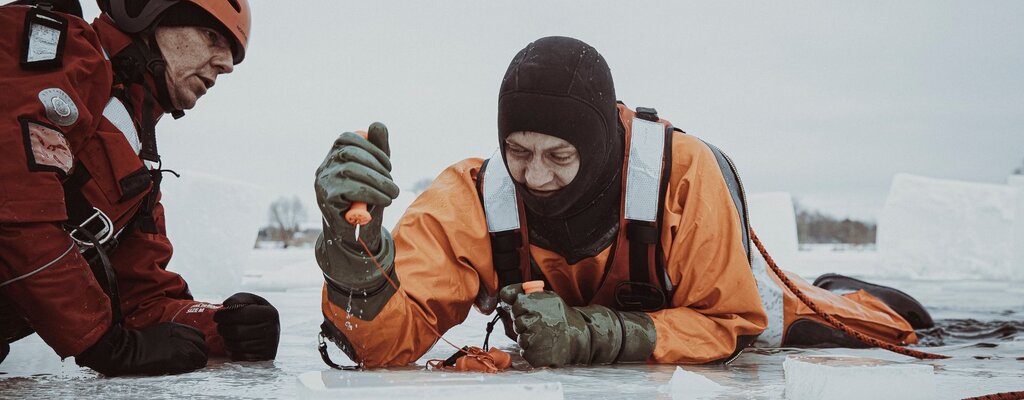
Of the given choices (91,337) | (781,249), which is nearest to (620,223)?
(91,337)

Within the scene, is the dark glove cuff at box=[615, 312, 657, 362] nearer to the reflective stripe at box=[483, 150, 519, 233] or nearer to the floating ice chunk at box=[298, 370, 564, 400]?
the reflective stripe at box=[483, 150, 519, 233]

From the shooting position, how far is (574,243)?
2.42m

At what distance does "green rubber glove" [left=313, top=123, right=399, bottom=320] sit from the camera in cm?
173

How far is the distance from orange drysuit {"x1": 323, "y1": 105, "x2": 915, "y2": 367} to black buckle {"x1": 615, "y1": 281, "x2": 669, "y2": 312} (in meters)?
0.04

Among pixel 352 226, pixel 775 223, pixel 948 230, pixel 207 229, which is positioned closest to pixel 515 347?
pixel 352 226

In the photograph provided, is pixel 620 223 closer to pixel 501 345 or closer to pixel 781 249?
pixel 501 345

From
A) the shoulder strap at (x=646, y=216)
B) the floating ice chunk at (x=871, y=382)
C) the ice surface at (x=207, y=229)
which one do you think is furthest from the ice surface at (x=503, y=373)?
the ice surface at (x=207, y=229)

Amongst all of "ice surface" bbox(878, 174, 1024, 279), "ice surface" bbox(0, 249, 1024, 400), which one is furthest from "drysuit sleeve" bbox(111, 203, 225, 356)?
"ice surface" bbox(878, 174, 1024, 279)

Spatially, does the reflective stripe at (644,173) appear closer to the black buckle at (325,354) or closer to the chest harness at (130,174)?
the black buckle at (325,354)

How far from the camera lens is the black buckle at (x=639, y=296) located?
243 centimetres

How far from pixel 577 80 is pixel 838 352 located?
1.32 m

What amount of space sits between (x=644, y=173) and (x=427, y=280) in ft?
2.17

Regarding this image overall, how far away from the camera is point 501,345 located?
302cm

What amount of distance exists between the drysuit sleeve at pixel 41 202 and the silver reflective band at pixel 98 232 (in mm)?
199
